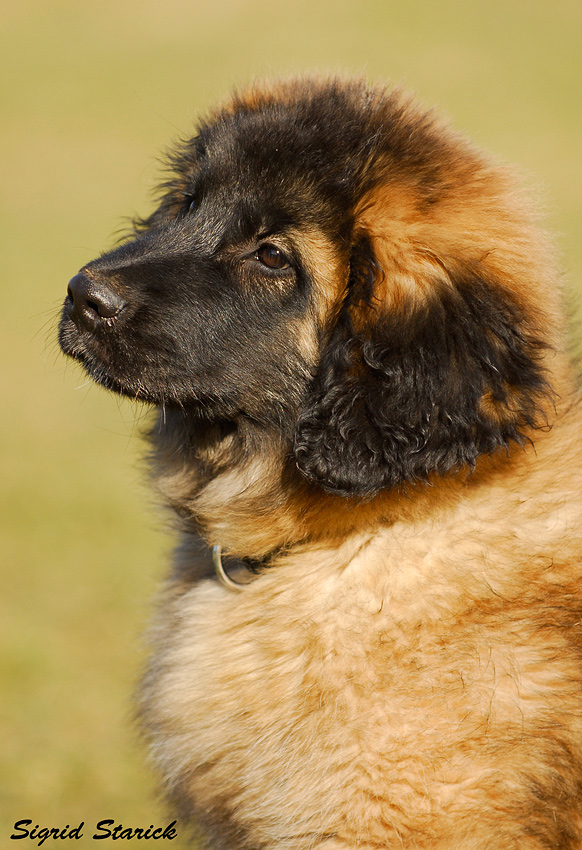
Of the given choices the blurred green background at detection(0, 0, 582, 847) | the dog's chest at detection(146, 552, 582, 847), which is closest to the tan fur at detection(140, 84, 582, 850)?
the dog's chest at detection(146, 552, 582, 847)

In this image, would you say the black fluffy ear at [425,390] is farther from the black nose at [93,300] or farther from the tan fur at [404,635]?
the black nose at [93,300]

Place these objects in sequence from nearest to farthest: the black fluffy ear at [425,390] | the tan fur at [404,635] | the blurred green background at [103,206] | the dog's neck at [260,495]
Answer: the tan fur at [404,635] < the black fluffy ear at [425,390] < the dog's neck at [260,495] < the blurred green background at [103,206]

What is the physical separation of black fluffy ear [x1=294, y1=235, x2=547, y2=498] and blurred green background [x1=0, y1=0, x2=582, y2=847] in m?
0.81

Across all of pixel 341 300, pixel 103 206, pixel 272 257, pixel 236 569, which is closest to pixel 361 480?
pixel 341 300

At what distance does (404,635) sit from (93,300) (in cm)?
141

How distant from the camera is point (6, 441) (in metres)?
8.16

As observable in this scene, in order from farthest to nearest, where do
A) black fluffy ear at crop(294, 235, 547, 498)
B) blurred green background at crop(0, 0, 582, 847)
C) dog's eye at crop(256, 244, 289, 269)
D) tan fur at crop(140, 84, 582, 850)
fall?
1. blurred green background at crop(0, 0, 582, 847)
2. dog's eye at crop(256, 244, 289, 269)
3. black fluffy ear at crop(294, 235, 547, 498)
4. tan fur at crop(140, 84, 582, 850)

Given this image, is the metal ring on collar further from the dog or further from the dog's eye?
the dog's eye

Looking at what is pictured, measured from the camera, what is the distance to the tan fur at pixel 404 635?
2369mm

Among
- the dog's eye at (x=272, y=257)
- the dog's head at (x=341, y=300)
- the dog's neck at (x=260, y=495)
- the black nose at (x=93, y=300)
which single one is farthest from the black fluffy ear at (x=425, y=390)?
the black nose at (x=93, y=300)

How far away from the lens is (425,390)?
262 cm

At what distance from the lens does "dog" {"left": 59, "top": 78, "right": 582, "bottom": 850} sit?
2.43 m

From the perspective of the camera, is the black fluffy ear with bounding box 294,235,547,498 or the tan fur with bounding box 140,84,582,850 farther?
the black fluffy ear with bounding box 294,235,547,498

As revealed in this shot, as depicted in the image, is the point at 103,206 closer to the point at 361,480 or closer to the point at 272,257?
the point at 272,257
